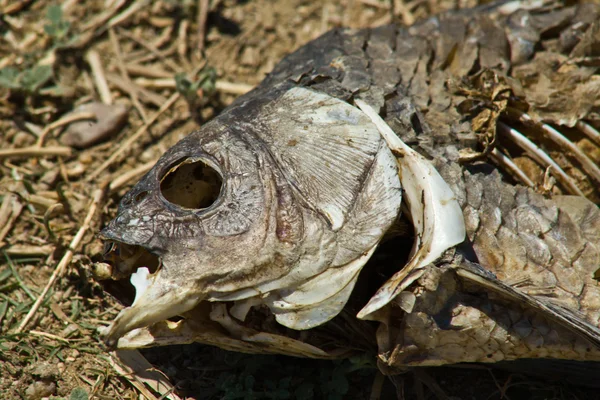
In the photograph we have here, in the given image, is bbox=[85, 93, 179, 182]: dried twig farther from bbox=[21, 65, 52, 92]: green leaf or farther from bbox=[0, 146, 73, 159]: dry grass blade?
bbox=[21, 65, 52, 92]: green leaf

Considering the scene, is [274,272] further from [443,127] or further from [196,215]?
[443,127]

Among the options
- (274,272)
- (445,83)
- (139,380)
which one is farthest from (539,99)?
(139,380)

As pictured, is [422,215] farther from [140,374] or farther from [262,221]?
[140,374]

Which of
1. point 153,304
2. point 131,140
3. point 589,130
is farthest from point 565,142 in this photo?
point 131,140

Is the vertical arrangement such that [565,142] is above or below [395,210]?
below

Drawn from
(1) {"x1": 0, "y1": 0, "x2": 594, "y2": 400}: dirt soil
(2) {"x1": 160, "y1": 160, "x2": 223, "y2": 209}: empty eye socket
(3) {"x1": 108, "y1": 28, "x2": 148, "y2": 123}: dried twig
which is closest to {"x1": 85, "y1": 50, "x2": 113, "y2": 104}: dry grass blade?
(1) {"x1": 0, "y1": 0, "x2": 594, "y2": 400}: dirt soil

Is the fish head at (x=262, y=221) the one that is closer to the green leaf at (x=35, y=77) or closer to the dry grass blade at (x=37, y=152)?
the dry grass blade at (x=37, y=152)
